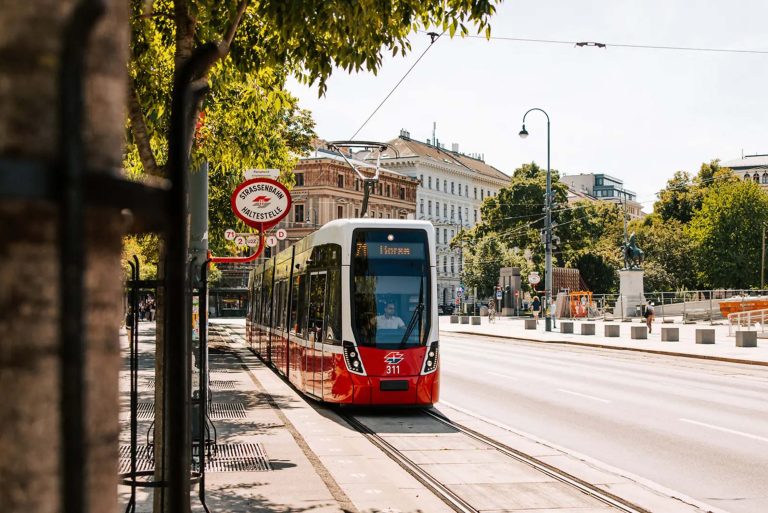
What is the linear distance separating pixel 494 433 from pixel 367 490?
14.5 ft

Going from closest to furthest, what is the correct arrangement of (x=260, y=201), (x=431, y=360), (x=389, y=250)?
(x=260, y=201)
(x=431, y=360)
(x=389, y=250)

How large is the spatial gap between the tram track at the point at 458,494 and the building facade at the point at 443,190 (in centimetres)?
10128

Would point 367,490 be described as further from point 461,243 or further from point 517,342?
point 461,243

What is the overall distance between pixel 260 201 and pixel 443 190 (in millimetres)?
111151

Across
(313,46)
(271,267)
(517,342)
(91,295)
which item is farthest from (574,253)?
(91,295)

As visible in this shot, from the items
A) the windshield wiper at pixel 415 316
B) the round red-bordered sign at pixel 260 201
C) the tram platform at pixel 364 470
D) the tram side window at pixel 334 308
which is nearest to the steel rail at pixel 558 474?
the tram platform at pixel 364 470

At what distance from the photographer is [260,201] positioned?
13281mm

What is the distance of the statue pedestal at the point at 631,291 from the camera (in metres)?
63.3

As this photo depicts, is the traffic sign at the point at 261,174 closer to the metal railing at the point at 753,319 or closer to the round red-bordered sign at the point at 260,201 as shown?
the round red-bordered sign at the point at 260,201

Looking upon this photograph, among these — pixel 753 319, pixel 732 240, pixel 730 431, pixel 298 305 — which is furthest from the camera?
pixel 732 240

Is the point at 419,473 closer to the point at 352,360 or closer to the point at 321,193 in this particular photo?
the point at 352,360

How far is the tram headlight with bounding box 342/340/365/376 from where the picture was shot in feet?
47.2

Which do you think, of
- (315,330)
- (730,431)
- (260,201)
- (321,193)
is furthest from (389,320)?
(321,193)

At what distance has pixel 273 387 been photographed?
62.4ft
